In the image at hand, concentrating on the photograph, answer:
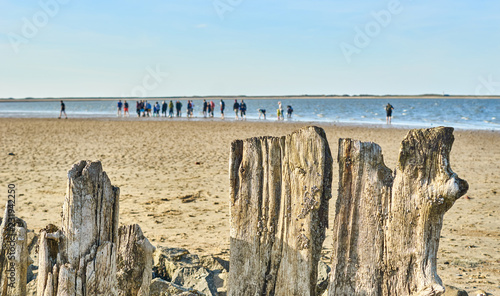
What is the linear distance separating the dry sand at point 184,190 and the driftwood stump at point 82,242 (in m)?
3.81

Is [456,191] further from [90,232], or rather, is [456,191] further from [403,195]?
[90,232]

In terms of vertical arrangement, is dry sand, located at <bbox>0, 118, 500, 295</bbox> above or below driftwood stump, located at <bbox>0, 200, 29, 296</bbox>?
below

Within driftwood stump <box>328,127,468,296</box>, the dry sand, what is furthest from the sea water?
driftwood stump <box>328,127,468,296</box>

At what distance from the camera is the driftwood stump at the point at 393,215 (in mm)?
3123

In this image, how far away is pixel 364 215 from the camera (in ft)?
11.0

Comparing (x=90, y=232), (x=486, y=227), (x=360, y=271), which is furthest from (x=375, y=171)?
(x=486, y=227)

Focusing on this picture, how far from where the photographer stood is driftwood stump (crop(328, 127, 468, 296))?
10.2ft

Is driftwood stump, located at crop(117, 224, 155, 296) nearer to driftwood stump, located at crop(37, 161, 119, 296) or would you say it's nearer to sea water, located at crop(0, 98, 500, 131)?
driftwood stump, located at crop(37, 161, 119, 296)

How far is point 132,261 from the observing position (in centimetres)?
425

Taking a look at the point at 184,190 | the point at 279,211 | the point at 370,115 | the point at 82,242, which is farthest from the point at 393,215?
the point at 370,115

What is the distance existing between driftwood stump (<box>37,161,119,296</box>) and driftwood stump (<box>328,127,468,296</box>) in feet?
5.41

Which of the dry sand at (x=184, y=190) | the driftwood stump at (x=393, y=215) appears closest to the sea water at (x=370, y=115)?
the dry sand at (x=184, y=190)

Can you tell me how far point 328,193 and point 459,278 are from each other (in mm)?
3785

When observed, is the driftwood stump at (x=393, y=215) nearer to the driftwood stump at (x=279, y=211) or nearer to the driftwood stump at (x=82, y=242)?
the driftwood stump at (x=279, y=211)
